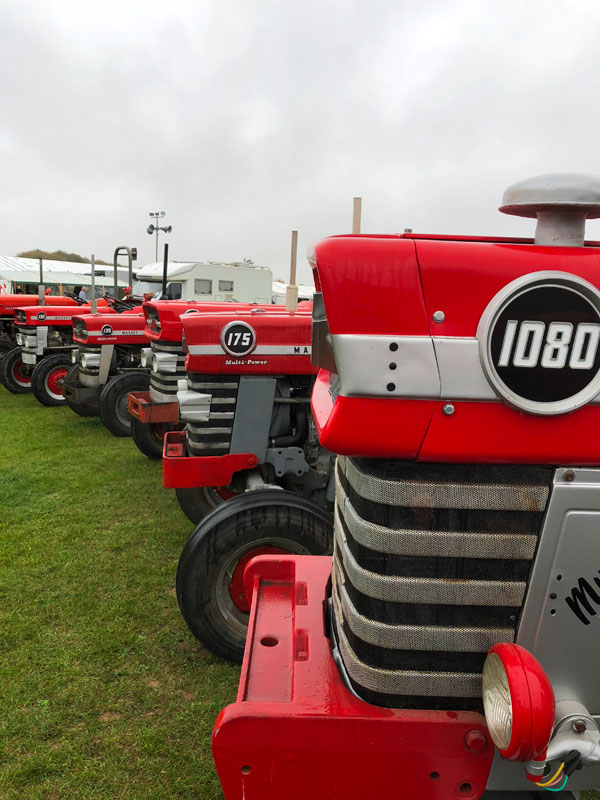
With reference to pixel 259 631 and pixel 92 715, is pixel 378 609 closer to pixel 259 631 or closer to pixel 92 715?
pixel 259 631

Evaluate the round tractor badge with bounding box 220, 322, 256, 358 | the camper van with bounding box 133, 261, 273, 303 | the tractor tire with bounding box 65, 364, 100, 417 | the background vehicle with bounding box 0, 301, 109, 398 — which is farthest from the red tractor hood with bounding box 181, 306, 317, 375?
the camper van with bounding box 133, 261, 273, 303

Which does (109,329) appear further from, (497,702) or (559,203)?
(497,702)

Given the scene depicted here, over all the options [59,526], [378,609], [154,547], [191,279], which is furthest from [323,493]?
[191,279]

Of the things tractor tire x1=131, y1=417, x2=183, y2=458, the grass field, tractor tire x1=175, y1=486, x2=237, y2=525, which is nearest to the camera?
the grass field

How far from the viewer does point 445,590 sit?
4.18 feet

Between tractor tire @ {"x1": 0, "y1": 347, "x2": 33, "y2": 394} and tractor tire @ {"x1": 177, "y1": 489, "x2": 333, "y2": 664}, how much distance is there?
8.45m

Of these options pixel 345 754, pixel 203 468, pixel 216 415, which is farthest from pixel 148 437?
pixel 345 754

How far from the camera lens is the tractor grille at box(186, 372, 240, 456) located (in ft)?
12.1

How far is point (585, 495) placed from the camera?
1.23 m

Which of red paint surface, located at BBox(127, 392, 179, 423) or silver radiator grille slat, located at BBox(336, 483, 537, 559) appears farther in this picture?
red paint surface, located at BBox(127, 392, 179, 423)

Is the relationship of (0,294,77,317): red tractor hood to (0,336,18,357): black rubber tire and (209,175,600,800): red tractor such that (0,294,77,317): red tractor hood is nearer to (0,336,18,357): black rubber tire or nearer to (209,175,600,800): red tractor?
(0,336,18,357): black rubber tire

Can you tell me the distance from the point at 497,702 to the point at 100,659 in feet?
7.13

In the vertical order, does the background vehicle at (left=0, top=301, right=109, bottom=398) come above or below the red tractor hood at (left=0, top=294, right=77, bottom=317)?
below

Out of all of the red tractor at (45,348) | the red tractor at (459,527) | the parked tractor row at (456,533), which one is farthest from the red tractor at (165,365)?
the red tractor at (459,527)
